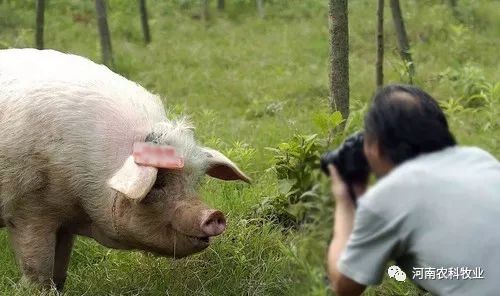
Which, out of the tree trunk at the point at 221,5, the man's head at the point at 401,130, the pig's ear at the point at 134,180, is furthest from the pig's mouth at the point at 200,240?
Answer: the tree trunk at the point at 221,5

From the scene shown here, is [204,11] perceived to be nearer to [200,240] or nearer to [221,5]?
[221,5]

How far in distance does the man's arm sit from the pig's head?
1.46 metres

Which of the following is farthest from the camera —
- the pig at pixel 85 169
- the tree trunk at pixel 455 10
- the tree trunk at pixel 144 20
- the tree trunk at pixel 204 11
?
the tree trunk at pixel 204 11

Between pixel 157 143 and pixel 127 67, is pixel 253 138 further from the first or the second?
pixel 127 67

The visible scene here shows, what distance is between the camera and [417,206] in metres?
2.53

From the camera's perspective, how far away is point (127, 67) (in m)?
12.5

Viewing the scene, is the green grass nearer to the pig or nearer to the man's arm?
the man's arm

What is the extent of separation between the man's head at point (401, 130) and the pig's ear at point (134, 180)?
1617 millimetres

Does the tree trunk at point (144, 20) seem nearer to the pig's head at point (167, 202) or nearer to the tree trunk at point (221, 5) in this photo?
the tree trunk at point (221, 5)

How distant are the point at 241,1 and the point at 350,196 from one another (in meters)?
16.0

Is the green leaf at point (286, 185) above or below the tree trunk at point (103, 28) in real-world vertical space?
above

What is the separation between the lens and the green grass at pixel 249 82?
15.5 feet

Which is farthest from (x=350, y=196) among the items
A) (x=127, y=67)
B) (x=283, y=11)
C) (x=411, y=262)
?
(x=283, y=11)

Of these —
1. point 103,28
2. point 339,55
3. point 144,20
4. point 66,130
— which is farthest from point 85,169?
point 144,20
